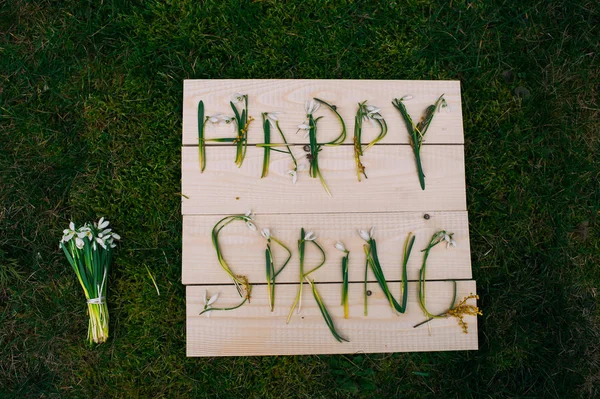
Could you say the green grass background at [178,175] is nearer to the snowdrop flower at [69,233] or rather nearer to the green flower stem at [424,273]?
the snowdrop flower at [69,233]

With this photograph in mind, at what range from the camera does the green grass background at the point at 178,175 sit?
88.0 inches

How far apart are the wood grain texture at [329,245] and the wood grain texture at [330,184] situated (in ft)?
0.16

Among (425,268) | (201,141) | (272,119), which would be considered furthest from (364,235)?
(201,141)

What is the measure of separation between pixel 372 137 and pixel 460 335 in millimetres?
1071

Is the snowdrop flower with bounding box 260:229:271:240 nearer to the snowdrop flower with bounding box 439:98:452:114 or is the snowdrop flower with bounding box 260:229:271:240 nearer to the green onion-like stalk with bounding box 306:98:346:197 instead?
the green onion-like stalk with bounding box 306:98:346:197

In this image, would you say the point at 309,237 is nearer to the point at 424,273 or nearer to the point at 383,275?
the point at 383,275

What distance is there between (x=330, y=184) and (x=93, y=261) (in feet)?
3.89

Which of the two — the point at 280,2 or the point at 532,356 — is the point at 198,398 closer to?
the point at 532,356

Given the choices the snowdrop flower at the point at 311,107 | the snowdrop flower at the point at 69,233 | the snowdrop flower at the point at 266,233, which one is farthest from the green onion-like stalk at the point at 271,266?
the snowdrop flower at the point at 69,233

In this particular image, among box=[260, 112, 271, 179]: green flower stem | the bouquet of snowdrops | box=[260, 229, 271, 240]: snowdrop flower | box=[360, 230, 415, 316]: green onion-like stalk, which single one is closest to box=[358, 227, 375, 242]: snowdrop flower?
box=[360, 230, 415, 316]: green onion-like stalk

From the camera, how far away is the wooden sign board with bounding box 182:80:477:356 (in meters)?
2.14

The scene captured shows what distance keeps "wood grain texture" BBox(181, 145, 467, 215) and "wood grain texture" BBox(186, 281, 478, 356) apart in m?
0.39

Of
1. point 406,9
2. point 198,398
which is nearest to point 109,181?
point 198,398

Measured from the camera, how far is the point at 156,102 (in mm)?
2297
